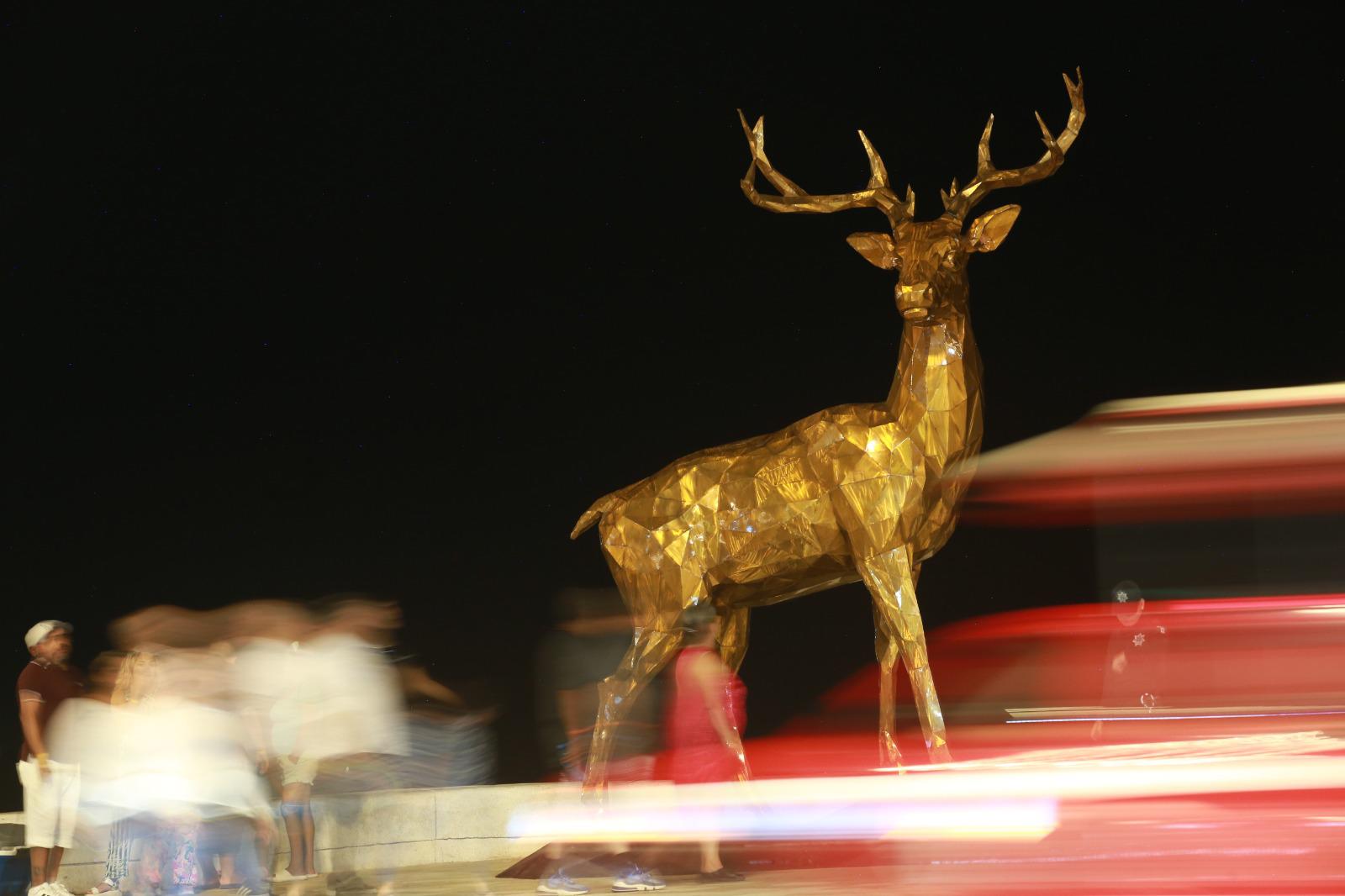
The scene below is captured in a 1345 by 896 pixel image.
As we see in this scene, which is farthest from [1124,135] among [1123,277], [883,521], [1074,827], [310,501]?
[1074,827]

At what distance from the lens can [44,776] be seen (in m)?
8.11

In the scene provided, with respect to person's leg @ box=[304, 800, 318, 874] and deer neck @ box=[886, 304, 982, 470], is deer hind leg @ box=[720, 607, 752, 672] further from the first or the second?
person's leg @ box=[304, 800, 318, 874]

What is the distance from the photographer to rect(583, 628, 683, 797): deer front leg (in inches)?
331

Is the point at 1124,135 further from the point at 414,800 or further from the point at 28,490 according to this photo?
the point at 28,490

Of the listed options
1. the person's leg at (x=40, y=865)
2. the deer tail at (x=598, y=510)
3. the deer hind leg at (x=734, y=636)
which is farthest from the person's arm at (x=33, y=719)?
the deer hind leg at (x=734, y=636)

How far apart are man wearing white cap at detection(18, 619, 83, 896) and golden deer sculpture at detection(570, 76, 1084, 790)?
288 cm

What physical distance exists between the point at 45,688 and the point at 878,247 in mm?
5211

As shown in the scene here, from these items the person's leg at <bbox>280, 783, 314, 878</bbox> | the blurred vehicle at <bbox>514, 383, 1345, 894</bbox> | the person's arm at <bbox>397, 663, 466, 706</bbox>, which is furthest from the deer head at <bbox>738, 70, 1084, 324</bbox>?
the person's arm at <bbox>397, 663, 466, 706</bbox>

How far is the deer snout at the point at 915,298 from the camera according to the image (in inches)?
318

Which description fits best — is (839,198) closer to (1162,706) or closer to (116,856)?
(1162,706)

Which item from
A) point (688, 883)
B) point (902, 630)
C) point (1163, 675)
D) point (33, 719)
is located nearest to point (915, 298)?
point (902, 630)

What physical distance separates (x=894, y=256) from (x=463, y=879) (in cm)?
441

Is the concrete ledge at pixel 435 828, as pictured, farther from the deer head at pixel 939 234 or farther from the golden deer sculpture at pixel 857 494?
the deer head at pixel 939 234

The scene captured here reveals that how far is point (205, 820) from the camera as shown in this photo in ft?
24.6
